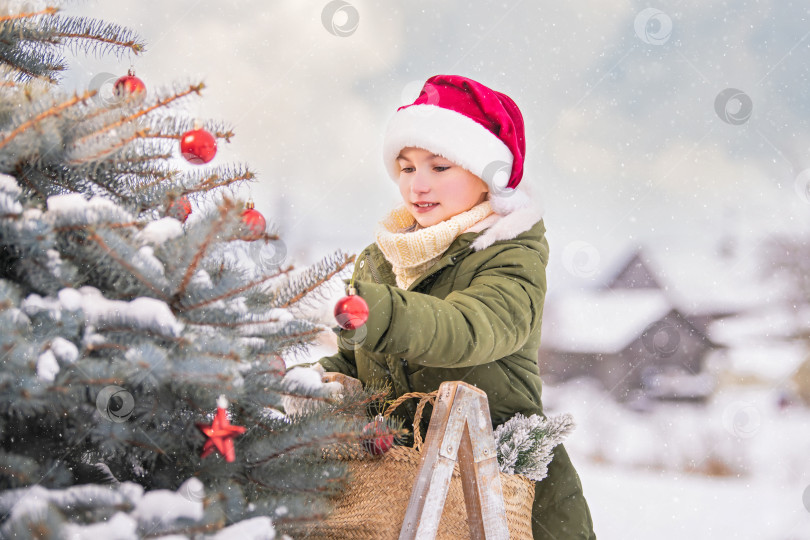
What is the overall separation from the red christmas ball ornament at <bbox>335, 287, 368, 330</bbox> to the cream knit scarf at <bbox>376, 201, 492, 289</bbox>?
52 centimetres

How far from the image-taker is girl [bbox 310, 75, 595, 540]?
1.11 metres

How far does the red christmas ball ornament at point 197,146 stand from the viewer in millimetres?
787

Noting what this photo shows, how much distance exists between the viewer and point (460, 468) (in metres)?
1.03

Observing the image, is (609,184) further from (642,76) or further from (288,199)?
(288,199)

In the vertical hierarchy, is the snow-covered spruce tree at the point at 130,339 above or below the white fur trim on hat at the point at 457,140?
below

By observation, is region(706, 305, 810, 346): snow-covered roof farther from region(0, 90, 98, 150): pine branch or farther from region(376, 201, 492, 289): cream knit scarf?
region(0, 90, 98, 150): pine branch

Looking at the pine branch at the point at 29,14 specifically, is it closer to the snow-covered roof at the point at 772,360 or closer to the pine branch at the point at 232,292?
the pine branch at the point at 232,292

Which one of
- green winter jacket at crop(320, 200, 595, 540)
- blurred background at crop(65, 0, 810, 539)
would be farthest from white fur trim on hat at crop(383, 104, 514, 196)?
blurred background at crop(65, 0, 810, 539)

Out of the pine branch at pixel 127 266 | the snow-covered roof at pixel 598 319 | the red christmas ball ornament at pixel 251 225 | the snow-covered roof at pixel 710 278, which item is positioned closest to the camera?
the pine branch at pixel 127 266

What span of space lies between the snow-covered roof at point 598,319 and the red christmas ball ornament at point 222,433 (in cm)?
301

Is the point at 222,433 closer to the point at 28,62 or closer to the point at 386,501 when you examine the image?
the point at 386,501

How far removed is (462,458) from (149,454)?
1.50 feet

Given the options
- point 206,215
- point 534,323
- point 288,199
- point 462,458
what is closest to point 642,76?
point 288,199

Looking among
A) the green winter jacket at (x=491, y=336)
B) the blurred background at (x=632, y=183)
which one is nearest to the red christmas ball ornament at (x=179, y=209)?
the green winter jacket at (x=491, y=336)
